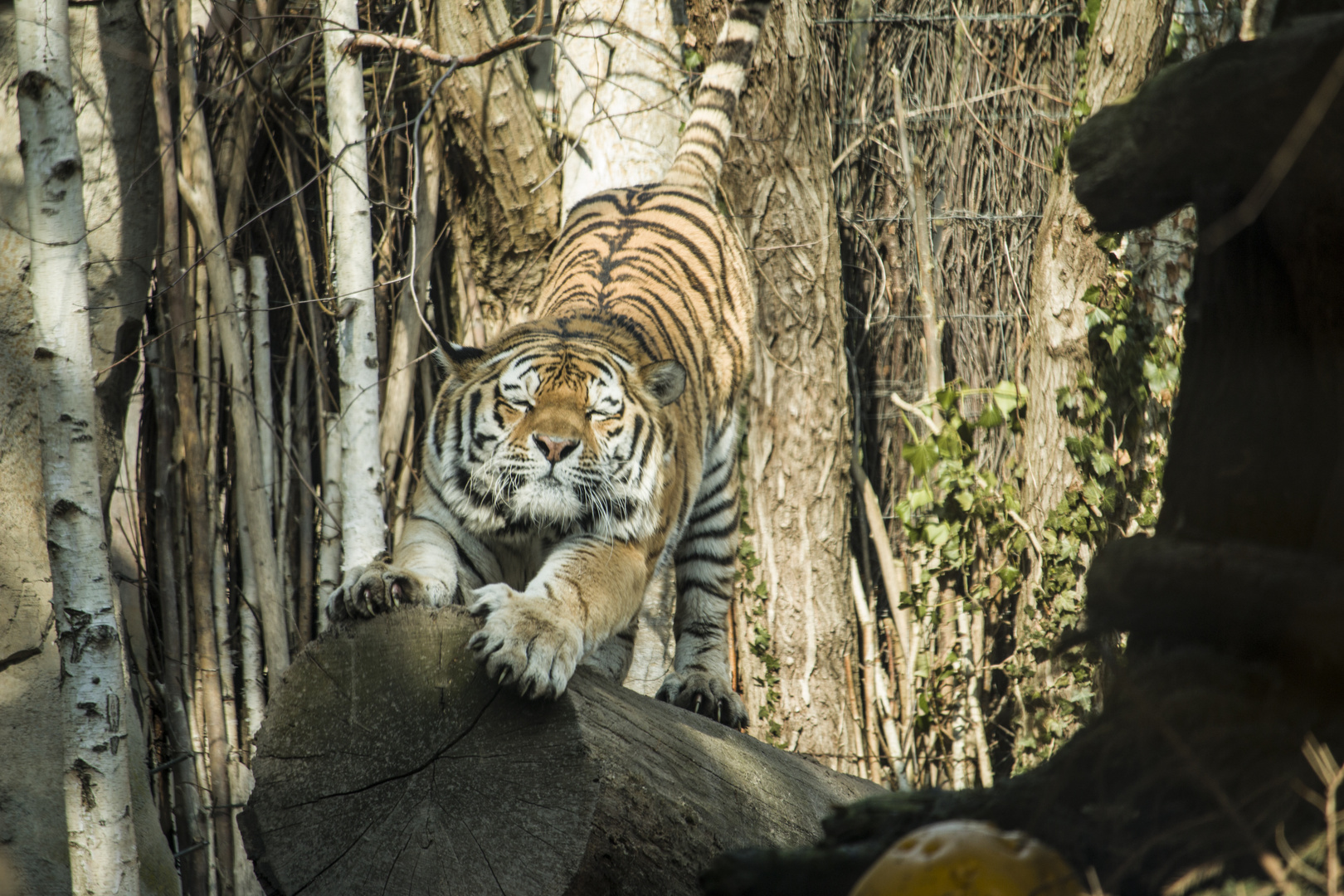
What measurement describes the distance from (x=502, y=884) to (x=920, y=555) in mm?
3736

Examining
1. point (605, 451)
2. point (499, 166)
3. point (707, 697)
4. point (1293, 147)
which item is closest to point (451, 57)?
point (499, 166)

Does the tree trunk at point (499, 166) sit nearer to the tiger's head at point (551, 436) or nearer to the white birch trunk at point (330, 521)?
the white birch trunk at point (330, 521)

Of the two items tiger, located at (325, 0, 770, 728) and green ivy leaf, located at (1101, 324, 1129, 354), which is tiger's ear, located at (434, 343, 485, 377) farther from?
green ivy leaf, located at (1101, 324, 1129, 354)

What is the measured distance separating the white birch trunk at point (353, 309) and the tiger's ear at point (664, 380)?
1.04 m

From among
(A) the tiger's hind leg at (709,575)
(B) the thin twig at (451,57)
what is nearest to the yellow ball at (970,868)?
(A) the tiger's hind leg at (709,575)

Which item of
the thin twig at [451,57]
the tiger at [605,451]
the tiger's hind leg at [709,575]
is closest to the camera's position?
the tiger at [605,451]

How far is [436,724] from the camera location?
2.06m

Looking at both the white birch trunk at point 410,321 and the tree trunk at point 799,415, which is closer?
the white birch trunk at point 410,321

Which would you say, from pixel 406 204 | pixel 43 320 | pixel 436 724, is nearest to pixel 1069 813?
pixel 436 724

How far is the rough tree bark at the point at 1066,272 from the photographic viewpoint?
443cm

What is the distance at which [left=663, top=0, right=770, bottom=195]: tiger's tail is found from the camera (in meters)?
4.68

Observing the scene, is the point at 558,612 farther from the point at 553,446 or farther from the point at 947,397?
the point at 947,397

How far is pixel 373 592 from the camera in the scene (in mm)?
2252

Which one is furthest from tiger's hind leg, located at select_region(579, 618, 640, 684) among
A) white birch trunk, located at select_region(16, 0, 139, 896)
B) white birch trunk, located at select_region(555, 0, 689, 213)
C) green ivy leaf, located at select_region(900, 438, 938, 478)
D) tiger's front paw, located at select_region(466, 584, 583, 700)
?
white birch trunk, located at select_region(555, 0, 689, 213)
